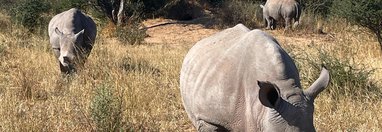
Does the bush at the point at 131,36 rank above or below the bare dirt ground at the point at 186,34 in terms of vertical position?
above

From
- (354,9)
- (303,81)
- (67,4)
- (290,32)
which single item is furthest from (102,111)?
(67,4)

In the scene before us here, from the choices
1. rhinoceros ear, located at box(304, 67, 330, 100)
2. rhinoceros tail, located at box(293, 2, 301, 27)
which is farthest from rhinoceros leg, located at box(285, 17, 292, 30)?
rhinoceros ear, located at box(304, 67, 330, 100)

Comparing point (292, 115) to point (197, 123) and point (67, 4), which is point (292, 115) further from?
point (67, 4)

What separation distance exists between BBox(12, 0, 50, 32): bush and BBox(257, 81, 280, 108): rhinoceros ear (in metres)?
12.9

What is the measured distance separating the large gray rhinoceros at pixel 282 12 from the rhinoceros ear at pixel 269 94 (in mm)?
13314

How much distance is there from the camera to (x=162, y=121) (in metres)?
5.45

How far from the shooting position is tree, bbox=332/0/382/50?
382 inches

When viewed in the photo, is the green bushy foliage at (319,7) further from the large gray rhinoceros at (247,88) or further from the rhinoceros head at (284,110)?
the rhinoceros head at (284,110)

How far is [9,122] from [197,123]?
2113 mm

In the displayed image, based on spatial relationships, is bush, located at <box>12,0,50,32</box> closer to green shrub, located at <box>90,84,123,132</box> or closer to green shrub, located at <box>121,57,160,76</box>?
green shrub, located at <box>121,57,160,76</box>

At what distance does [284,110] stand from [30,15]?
13.0m

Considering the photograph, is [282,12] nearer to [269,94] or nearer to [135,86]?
[135,86]

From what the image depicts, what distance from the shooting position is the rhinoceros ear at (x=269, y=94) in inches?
102

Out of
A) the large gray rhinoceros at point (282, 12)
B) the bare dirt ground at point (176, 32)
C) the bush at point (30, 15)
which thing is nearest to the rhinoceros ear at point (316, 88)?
the bare dirt ground at point (176, 32)
